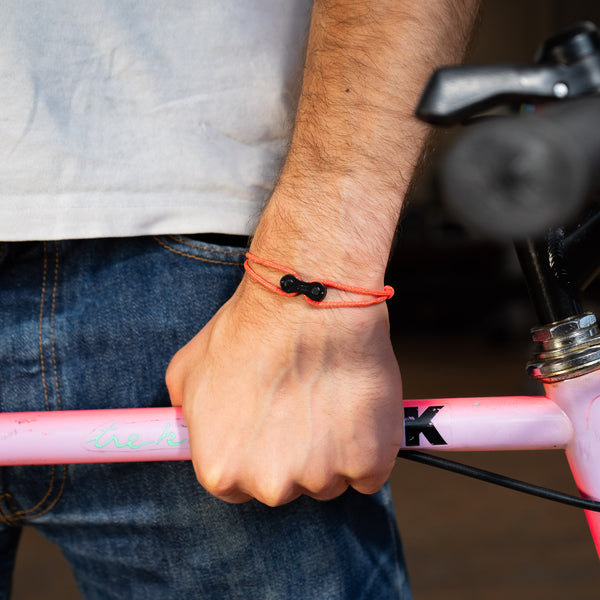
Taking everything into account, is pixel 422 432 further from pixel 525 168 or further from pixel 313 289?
pixel 525 168

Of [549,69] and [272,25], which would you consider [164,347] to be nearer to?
[272,25]

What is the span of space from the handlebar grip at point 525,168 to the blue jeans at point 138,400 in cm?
27

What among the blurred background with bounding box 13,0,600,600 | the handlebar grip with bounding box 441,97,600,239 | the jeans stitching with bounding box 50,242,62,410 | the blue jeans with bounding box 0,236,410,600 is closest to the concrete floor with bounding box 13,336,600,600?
the blurred background with bounding box 13,0,600,600

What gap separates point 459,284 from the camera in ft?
14.4

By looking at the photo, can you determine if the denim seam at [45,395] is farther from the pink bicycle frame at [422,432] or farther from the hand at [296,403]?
the hand at [296,403]

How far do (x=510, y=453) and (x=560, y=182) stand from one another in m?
2.85

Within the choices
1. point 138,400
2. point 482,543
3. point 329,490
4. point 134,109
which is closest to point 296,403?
point 329,490

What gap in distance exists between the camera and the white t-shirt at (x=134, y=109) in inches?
20.6

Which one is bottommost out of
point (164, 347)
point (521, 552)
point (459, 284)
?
point (521, 552)

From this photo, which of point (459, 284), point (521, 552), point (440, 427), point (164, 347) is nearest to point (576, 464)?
point (440, 427)

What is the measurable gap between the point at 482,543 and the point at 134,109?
2138 mm

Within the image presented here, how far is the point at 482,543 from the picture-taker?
2.26 metres

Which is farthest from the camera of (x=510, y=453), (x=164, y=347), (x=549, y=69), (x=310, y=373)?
(x=510, y=453)

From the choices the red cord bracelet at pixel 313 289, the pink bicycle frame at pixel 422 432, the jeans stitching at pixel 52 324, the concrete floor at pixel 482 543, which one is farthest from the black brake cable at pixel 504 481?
the concrete floor at pixel 482 543
